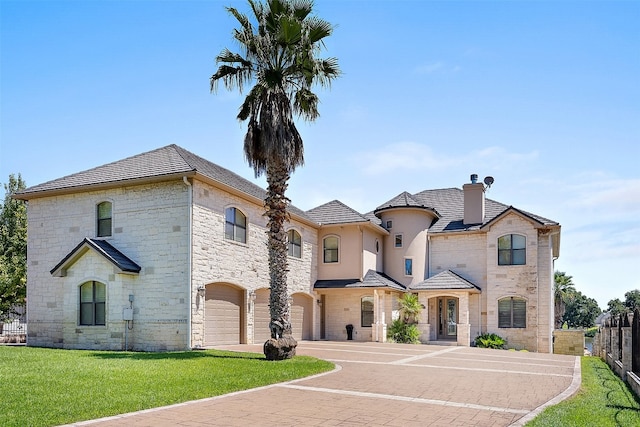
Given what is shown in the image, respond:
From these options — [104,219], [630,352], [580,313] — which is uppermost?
[104,219]

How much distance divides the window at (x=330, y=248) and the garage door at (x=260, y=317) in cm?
601

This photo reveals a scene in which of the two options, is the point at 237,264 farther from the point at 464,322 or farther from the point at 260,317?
the point at 464,322

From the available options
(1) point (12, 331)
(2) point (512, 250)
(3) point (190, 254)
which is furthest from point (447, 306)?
(1) point (12, 331)

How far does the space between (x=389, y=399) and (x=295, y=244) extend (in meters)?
18.4

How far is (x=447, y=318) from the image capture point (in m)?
30.9

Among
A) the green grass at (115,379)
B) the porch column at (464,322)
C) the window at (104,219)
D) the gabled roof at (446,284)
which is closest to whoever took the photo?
the green grass at (115,379)

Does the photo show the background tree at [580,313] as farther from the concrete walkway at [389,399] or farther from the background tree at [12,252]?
the concrete walkway at [389,399]

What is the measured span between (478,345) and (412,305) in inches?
154

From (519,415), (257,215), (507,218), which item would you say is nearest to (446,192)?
(507,218)

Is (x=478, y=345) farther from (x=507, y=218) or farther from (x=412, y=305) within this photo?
(x=507, y=218)

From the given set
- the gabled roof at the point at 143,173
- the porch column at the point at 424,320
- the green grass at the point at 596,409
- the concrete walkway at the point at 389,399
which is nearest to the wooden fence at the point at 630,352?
the green grass at the point at 596,409

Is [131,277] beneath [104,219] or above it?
beneath

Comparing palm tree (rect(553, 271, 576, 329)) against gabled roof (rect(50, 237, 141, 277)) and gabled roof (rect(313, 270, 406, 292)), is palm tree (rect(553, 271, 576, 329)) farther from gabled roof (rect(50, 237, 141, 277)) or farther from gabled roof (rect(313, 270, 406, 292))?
gabled roof (rect(50, 237, 141, 277))

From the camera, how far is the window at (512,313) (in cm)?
2898
